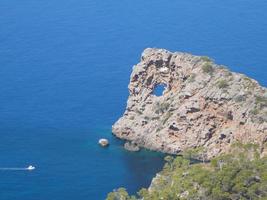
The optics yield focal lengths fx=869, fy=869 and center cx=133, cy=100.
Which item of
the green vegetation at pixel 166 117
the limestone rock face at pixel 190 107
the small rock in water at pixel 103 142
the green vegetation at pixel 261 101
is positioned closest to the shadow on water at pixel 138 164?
the small rock in water at pixel 103 142

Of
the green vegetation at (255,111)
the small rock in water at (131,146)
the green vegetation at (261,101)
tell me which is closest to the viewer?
the green vegetation at (255,111)

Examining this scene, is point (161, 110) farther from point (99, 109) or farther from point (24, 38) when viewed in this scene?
point (24, 38)

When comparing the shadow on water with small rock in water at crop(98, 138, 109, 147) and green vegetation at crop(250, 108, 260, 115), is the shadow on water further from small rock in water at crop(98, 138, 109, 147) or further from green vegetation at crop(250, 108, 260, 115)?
green vegetation at crop(250, 108, 260, 115)

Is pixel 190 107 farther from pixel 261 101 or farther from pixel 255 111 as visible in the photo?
pixel 261 101

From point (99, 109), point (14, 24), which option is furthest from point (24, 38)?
point (99, 109)

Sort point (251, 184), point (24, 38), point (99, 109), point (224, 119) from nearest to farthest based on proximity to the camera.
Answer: point (251, 184) → point (224, 119) → point (99, 109) → point (24, 38)

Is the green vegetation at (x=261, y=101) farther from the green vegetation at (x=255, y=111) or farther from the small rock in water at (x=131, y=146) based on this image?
the small rock in water at (x=131, y=146)
